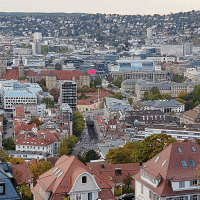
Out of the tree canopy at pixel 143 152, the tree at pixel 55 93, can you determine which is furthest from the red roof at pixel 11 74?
the tree canopy at pixel 143 152

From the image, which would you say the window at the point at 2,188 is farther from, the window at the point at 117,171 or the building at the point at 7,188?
the window at the point at 117,171

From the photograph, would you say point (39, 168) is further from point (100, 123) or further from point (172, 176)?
point (100, 123)

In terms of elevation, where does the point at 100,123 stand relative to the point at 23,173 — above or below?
below

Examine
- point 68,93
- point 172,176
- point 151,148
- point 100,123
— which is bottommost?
point 100,123

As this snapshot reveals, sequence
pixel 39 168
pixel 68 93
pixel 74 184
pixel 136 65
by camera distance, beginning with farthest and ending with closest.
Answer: pixel 136 65 < pixel 68 93 < pixel 39 168 < pixel 74 184

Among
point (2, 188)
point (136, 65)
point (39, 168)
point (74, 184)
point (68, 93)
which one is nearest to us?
point (2, 188)

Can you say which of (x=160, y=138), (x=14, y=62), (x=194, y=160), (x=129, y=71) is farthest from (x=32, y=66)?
(x=194, y=160)

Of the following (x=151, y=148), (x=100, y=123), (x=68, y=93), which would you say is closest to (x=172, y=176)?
(x=151, y=148)

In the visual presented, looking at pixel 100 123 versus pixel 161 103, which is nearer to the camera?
pixel 100 123

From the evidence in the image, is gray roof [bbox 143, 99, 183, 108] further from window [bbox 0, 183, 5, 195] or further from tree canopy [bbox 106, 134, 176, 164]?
window [bbox 0, 183, 5, 195]
